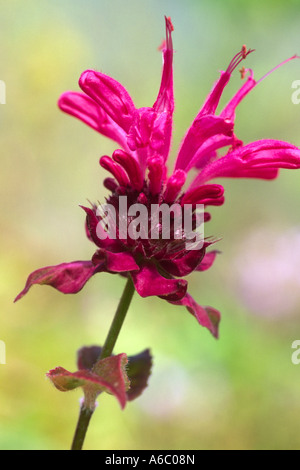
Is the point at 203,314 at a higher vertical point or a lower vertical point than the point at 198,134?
lower

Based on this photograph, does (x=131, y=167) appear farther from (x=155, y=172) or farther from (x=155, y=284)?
(x=155, y=284)

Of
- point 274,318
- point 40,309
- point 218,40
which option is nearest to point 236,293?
point 274,318

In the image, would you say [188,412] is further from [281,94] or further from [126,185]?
[281,94]

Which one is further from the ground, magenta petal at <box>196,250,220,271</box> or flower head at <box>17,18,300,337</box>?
flower head at <box>17,18,300,337</box>

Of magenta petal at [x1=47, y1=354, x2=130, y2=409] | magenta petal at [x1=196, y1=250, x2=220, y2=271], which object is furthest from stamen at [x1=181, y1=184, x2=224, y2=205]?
magenta petal at [x1=47, y1=354, x2=130, y2=409]

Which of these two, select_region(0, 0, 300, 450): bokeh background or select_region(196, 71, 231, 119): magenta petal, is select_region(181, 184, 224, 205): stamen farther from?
select_region(0, 0, 300, 450): bokeh background

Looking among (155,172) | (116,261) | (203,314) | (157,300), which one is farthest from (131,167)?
(157,300)
